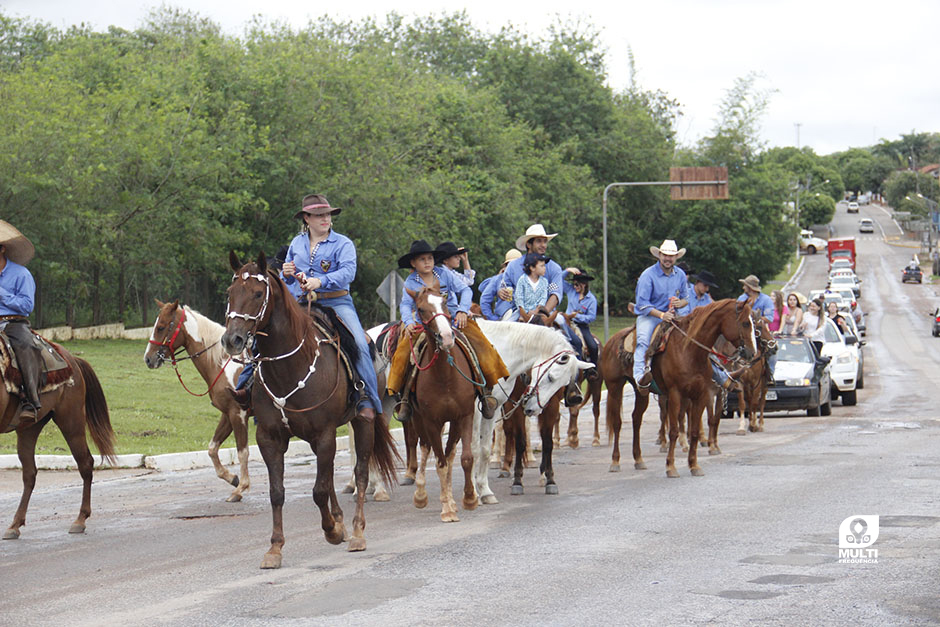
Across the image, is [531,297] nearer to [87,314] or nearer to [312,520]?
[312,520]

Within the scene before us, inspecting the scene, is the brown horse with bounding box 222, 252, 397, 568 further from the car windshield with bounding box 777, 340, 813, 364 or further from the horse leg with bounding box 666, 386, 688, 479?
the car windshield with bounding box 777, 340, 813, 364

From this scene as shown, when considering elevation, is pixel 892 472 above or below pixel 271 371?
below

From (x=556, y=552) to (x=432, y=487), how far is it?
4582 millimetres

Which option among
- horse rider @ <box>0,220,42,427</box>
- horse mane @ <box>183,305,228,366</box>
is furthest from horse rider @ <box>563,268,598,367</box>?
horse rider @ <box>0,220,42,427</box>

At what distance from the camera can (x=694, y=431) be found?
1373 centimetres

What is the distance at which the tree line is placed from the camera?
3588 cm

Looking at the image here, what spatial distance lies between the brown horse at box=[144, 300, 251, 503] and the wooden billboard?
1263 inches

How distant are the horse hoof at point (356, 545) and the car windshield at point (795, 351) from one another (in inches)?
609

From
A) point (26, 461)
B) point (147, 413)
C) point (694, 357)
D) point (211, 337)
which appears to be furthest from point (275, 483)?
point (147, 413)

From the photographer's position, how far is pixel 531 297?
14.4 metres

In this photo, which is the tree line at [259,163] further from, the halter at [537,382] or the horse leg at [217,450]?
the halter at [537,382]

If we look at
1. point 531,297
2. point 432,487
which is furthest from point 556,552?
point 531,297

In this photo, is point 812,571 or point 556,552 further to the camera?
point 556,552

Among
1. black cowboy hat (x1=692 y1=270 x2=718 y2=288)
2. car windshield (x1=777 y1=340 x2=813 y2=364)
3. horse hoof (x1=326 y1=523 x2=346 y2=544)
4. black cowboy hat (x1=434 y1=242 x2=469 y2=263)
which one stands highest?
black cowboy hat (x1=434 y1=242 x2=469 y2=263)
